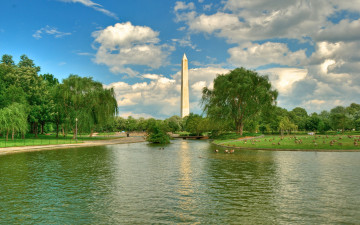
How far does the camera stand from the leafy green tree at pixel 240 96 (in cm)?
5738

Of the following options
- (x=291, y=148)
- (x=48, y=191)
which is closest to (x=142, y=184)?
(x=48, y=191)

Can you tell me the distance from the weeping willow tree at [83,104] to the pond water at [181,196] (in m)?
37.7

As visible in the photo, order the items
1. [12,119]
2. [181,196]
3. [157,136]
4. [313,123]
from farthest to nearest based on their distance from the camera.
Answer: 1. [313,123]
2. [157,136]
3. [12,119]
4. [181,196]

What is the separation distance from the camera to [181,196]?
12.1 meters

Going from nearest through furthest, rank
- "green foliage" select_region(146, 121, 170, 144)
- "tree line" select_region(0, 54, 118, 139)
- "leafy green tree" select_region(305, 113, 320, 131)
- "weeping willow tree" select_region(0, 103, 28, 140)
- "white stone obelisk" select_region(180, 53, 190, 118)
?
"weeping willow tree" select_region(0, 103, 28, 140), "green foliage" select_region(146, 121, 170, 144), "tree line" select_region(0, 54, 118, 139), "white stone obelisk" select_region(180, 53, 190, 118), "leafy green tree" select_region(305, 113, 320, 131)

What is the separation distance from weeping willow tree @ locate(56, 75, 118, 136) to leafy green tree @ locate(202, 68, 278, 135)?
2234cm

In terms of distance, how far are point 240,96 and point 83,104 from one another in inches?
1308

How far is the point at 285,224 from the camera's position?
860cm

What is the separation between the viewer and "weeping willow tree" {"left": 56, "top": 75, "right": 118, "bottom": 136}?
55719 mm

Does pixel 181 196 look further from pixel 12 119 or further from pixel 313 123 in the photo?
pixel 313 123

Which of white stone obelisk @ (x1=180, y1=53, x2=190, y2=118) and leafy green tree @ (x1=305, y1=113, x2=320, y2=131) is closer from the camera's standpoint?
white stone obelisk @ (x1=180, y1=53, x2=190, y2=118)

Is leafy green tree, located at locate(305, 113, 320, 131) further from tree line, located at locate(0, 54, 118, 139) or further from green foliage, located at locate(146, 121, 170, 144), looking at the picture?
tree line, located at locate(0, 54, 118, 139)

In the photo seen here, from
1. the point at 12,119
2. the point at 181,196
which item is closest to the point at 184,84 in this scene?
the point at 12,119

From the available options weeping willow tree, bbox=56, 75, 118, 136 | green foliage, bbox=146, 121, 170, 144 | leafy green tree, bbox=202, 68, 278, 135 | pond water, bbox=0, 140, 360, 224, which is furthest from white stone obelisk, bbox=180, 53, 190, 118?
pond water, bbox=0, 140, 360, 224
